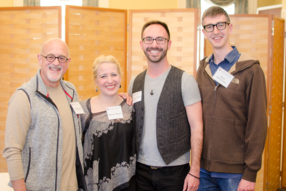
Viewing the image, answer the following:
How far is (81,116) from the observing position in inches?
74.9

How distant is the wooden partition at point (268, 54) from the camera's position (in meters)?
2.97

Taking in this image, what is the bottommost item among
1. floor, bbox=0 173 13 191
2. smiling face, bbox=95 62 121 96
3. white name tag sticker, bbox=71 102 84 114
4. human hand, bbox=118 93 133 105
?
floor, bbox=0 173 13 191

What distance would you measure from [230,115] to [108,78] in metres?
0.98

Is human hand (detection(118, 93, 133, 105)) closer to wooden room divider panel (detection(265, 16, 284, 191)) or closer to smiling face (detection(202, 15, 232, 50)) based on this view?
smiling face (detection(202, 15, 232, 50))

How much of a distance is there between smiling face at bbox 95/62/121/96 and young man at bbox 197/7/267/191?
27.8 inches

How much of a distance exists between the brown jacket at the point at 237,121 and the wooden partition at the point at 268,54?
144 cm

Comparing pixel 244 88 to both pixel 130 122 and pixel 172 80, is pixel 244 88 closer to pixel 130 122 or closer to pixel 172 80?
pixel 172 80

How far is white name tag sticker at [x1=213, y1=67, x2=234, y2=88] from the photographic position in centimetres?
170

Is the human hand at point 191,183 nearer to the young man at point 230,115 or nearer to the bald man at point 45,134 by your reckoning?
the young man at point 230,115

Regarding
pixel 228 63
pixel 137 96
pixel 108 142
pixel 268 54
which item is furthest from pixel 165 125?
pixel 268 54

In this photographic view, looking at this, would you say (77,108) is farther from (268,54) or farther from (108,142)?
(268,54)

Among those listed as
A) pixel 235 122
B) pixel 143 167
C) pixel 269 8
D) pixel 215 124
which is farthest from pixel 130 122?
pixel 269 8

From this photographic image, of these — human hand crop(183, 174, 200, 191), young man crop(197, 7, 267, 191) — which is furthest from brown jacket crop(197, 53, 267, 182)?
human hand crop(183, 174, 200, 191)

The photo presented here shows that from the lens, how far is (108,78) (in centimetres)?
188
